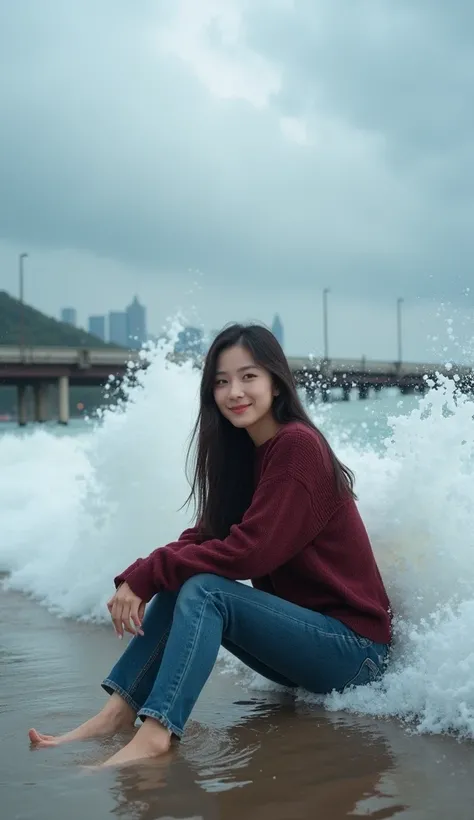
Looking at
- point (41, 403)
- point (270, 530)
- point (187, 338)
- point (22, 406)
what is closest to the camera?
point (270, 530)

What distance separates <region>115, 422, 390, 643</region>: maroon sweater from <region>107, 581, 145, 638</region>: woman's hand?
0.08ft

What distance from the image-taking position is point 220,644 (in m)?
2.99

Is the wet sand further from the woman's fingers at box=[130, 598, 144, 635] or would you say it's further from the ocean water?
the woman's fingers at box=[130, 598, 144, 635]

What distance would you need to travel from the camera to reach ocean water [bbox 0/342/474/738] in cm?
311

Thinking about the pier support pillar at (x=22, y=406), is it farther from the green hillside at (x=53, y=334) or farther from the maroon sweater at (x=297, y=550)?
the maroon sweater at (x=297, y=550)

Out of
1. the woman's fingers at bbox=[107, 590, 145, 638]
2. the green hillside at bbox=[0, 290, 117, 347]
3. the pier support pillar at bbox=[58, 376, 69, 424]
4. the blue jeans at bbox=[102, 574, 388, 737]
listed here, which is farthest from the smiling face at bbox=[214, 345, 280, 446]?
the green hillside at bbox=[0, 290, 117, 347]

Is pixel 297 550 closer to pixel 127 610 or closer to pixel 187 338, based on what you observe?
pixel 127 610

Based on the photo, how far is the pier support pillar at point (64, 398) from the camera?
44.2 m

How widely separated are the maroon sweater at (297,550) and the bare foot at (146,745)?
0.40 metres

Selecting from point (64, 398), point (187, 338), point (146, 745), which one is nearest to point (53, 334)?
point (64, 398)

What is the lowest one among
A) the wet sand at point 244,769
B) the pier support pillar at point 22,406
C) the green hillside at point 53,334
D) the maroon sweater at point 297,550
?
the pier support pillar at point 22,406

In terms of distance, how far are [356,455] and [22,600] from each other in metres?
2.33

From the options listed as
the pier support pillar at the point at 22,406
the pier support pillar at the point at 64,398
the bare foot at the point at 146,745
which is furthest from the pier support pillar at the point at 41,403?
the bare foot at the point at 146,745

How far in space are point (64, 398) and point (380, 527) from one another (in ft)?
140
